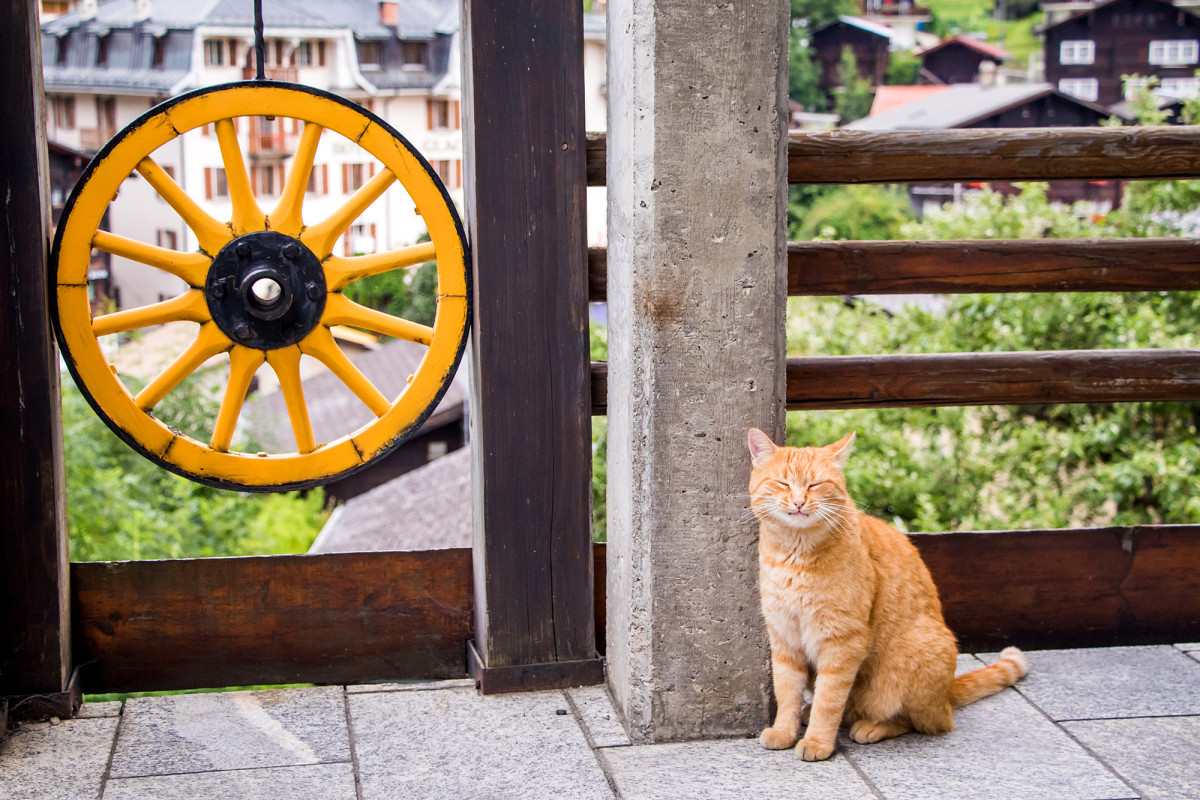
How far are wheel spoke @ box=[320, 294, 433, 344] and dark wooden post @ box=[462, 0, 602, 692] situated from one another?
166 mm

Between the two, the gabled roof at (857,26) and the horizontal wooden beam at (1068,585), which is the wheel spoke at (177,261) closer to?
the horizontal wooden beam at (1068,585)

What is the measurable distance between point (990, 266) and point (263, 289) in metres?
2.00

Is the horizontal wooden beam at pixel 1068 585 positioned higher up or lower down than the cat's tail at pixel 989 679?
higher up

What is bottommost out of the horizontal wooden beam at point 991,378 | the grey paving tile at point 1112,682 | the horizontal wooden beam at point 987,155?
the grey paving tile at point 1112,682

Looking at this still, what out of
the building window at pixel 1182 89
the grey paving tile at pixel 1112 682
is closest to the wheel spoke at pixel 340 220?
the grey paving tile at pixel 1112 682

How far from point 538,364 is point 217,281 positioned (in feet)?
2.73

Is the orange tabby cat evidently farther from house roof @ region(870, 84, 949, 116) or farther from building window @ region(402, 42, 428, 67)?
building window @ region(402, 42, 428, 67)

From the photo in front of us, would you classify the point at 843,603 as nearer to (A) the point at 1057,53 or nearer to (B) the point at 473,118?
(B) the point at 473,118

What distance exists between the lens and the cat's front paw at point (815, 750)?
8.89 ft

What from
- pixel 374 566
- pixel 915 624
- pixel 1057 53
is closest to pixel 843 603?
pixel 915 624

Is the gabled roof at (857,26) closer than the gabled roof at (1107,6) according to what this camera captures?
Yes

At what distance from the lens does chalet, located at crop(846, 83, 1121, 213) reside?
2275cm

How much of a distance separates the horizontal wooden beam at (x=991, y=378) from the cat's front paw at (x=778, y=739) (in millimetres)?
895

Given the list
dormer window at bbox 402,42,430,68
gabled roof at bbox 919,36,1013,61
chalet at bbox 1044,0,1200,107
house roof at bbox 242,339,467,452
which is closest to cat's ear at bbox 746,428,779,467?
house roof at bbox 242,339,467,452
